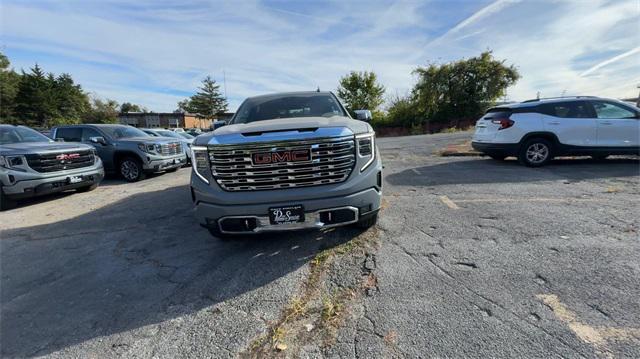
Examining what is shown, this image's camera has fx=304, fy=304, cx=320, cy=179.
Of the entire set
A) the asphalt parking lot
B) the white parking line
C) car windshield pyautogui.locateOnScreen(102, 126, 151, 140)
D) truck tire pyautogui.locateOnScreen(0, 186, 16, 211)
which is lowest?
the asphalt parking lot

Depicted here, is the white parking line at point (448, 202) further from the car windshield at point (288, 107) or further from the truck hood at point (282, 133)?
the truck hood at point (282, 133)

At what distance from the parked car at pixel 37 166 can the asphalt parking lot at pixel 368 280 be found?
107 cm

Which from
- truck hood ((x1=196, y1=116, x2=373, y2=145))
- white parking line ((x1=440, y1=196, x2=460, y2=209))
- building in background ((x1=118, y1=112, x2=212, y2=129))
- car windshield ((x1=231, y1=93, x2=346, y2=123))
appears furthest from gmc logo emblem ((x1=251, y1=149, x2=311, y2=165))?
building in background ((x1=118, y1=112, x2=212, y2=129))

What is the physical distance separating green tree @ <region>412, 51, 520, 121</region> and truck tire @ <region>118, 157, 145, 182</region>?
31111 mm

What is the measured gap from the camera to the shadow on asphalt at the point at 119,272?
2.42 meters

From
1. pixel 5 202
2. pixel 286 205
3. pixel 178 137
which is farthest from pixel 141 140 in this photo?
pixel 286 205

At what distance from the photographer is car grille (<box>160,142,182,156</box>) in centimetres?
909

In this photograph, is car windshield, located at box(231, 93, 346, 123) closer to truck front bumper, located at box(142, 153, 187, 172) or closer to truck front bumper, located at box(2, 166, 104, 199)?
truck front bumper, located at box(2, 166, 104, 199)

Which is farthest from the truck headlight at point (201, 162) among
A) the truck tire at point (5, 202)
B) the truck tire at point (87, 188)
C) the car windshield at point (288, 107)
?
the truck tire at point (87, 188)

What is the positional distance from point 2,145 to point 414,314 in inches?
330

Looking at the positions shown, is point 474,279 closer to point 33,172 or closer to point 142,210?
point 142,210

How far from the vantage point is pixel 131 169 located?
8742 millimetres

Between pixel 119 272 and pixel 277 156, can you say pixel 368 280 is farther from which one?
pixel 119 272

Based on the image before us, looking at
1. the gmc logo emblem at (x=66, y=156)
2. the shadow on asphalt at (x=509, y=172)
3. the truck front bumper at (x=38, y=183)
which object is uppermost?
the gmc logo emblem at (x=66, y=156)
